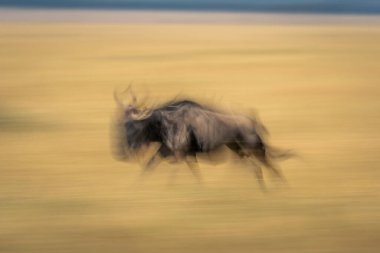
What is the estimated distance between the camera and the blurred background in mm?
5539

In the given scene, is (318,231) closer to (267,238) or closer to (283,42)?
(267,238)

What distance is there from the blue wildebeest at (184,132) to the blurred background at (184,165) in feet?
1.40

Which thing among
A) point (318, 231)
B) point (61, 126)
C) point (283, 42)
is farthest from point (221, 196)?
point (283, 42)

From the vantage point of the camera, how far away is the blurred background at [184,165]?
5.54m

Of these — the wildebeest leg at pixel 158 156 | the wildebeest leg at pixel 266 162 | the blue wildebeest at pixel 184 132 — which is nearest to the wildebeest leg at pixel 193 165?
the blue wildebeest at pixel 184 132

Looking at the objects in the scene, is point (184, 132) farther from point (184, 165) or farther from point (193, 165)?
point (184, 165)

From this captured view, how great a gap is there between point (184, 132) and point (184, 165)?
1147mm

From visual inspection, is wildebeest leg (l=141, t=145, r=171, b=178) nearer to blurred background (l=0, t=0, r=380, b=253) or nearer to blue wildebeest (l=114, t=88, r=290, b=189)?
blue wildebeest (l=114, t=88, r=290, b=189)

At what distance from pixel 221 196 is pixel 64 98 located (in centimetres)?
571

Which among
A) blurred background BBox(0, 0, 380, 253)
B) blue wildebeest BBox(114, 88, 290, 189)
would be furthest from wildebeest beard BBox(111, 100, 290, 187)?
blurred background BBox(0, 0, 380, 253)

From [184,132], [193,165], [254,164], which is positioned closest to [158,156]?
[184,132]

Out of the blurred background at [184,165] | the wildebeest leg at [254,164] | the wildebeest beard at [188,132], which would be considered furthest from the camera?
the wildebeest leg at [254,164]

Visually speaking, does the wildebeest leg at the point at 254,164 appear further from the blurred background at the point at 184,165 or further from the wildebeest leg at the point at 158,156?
the wildebeest leg at the point at 158,156

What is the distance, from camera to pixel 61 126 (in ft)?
31.2
